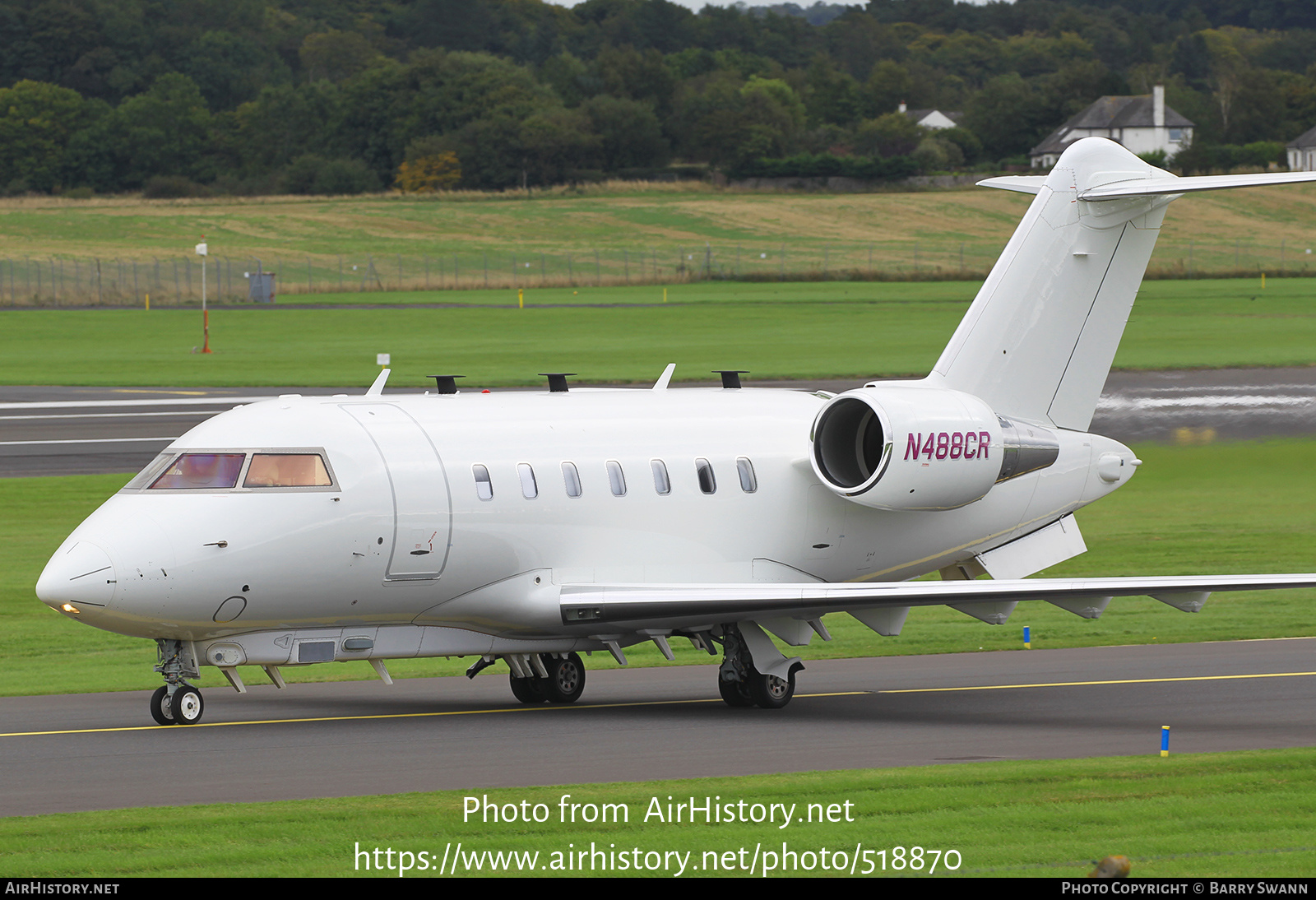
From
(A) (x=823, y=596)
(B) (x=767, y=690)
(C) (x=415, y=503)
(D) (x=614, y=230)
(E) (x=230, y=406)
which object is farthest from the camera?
(D) (x=614, y=230)

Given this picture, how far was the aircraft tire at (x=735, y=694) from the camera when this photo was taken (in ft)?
67.7

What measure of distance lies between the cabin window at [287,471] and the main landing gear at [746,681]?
501 centimetres

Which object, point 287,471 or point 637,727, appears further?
point 637,727

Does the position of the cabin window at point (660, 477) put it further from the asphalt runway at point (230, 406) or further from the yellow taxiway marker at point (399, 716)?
the asphalt runway at point (230, 406)

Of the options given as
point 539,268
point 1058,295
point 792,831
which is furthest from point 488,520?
point 539,268

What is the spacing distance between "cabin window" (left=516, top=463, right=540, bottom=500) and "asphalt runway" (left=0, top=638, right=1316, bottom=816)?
242cm

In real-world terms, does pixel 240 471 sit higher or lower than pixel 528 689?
higher

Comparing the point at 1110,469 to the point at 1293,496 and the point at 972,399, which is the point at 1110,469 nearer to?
the point at 972,399

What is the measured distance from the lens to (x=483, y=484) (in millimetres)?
19297

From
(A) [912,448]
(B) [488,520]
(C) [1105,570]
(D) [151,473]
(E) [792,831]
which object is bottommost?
(C) [1105,570]

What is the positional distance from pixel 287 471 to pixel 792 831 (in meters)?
7.10

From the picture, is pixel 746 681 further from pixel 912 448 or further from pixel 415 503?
pixel 415 503

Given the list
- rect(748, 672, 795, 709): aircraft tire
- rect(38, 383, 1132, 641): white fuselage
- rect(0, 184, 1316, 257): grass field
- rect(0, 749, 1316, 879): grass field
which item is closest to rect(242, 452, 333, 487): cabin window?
rect(38, 383, 1132, 641): white fuselage

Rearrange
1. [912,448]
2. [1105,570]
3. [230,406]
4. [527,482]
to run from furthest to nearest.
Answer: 1. [230,406]
2. [1105,570]
3. [912,448]
4. [527,482]
